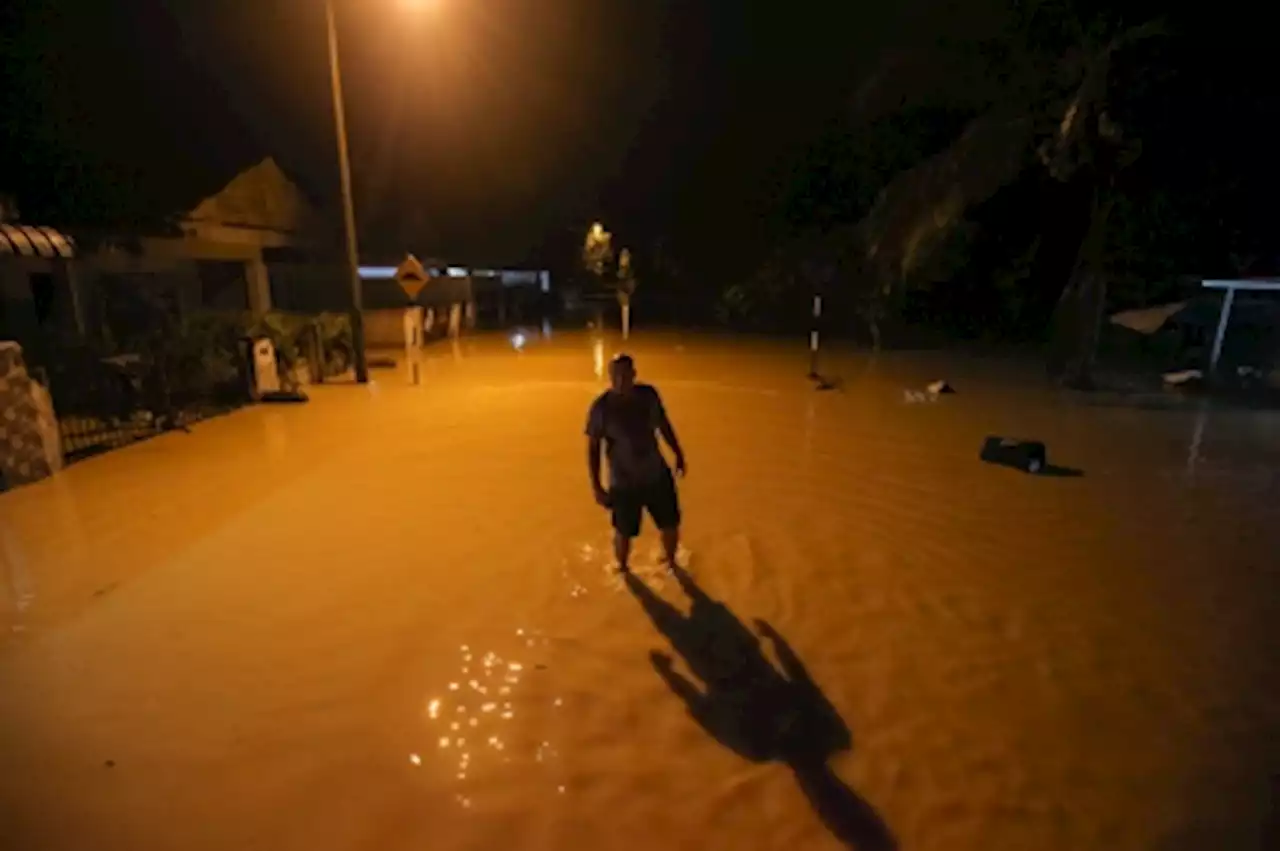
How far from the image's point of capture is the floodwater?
3354mm

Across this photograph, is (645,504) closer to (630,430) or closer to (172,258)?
(630,430)

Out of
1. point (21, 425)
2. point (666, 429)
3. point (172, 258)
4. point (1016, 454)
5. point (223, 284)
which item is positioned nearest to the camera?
point (666, 429)

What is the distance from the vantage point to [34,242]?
36.7 feet

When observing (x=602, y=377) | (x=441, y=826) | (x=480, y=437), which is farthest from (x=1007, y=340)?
(x=441, y=826)

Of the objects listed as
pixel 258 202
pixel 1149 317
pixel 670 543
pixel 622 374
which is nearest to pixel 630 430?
pixel 622 374

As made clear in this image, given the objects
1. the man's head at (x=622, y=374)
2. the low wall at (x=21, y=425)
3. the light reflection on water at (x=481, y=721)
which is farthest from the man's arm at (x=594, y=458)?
the low wall at (x=21, y=425)

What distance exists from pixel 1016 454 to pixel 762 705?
5.71m

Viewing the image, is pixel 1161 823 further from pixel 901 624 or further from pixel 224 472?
pixel 224 472

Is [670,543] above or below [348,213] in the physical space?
below

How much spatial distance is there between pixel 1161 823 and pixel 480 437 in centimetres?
814

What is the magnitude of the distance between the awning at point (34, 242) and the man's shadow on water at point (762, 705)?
11.3 meters

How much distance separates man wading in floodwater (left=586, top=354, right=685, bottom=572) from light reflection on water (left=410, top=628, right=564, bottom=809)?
1.22 metres

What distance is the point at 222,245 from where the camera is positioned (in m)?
17.0

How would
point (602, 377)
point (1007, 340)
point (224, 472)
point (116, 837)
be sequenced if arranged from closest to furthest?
point (116, 837)
point (224, 472)
point (602, 377)
point (1007, 340)
